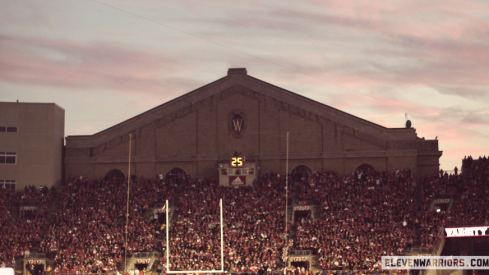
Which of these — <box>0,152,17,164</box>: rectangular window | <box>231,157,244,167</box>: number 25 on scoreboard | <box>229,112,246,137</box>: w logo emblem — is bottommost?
<box>231,157,244,167</box>: number 25 on scoreboard

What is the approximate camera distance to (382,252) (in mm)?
60469

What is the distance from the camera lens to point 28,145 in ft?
244

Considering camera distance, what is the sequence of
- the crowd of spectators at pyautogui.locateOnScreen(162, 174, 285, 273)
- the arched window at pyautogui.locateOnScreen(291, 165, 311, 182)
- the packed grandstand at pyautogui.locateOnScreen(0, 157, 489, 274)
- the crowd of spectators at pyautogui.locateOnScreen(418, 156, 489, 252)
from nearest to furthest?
1. the crowd of spectators at pyautogui.locateOnScreen(418, 156, 489, 252)
2. the crowd of spectators at pyautogui.locateOnScreen(162, 174, 285, 273)
3. the packed grandstand at pyautogui.locateOnScreen(0, 157, 489, 274)
4. the arched window at pyautogui.locateOnScreen(291, 165, 311, 182)

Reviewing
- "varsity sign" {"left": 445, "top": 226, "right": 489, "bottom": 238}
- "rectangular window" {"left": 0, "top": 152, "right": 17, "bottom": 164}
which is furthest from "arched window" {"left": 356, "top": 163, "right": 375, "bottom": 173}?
"rectangular window" {"left": 0, "top": 152, "right": 17, "bottom": 164}

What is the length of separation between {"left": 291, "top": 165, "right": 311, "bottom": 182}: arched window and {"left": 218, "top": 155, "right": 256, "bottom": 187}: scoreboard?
3.70m

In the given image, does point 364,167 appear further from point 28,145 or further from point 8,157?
point 8,157

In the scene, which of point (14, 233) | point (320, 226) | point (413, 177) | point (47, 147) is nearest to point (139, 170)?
point (47, 147)

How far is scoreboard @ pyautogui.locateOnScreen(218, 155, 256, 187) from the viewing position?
73812 mm

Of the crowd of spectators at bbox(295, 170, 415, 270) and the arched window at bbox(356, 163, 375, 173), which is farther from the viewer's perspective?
the arched window at bbox(356, 163, 375, 173)

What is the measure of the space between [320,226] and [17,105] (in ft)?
98.4

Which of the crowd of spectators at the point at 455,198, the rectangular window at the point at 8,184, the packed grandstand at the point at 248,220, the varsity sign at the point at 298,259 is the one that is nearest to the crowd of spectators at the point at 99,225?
the packed grandstand at the point at 248,220

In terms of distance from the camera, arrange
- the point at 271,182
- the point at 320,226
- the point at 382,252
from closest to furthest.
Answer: the point at 382,252
the point at 320,226
the point at 271,182

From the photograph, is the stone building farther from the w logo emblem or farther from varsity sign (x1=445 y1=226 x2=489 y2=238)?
varsity sign (x1=445 y1=226 x2=489 y2=238)

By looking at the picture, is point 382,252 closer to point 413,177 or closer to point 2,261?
point 413,177
